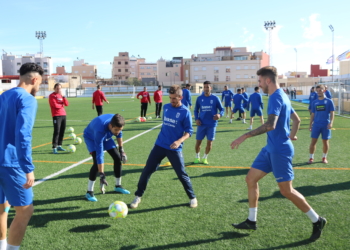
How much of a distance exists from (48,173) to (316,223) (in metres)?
5.86

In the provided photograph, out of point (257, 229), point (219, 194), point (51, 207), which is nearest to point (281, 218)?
point (257, 229)

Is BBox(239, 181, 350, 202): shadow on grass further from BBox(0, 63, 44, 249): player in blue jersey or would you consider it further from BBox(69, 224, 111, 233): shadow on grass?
BBox(0, 63, 44, 249): player in blue jersey

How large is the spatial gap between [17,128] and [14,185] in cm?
59

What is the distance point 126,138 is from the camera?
1255cm

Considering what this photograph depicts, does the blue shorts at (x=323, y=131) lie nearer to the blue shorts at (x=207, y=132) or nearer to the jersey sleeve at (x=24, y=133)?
the blue shorts at (x=207, y=132)

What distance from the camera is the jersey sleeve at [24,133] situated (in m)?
2.91

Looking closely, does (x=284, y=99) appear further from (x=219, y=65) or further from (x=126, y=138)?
(x=219, y=65)

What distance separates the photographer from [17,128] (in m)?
2.92

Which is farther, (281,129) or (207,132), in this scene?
(207,132)

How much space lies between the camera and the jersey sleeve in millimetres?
2914

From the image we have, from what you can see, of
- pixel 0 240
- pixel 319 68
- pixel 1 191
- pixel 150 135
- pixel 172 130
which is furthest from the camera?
pixel 319 68

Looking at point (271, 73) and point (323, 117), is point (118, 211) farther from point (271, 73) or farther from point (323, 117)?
point (323, 117)

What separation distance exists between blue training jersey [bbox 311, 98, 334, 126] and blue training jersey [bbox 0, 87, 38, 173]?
7.15 meters

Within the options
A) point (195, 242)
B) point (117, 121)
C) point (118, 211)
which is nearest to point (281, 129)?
point (195, 242)
